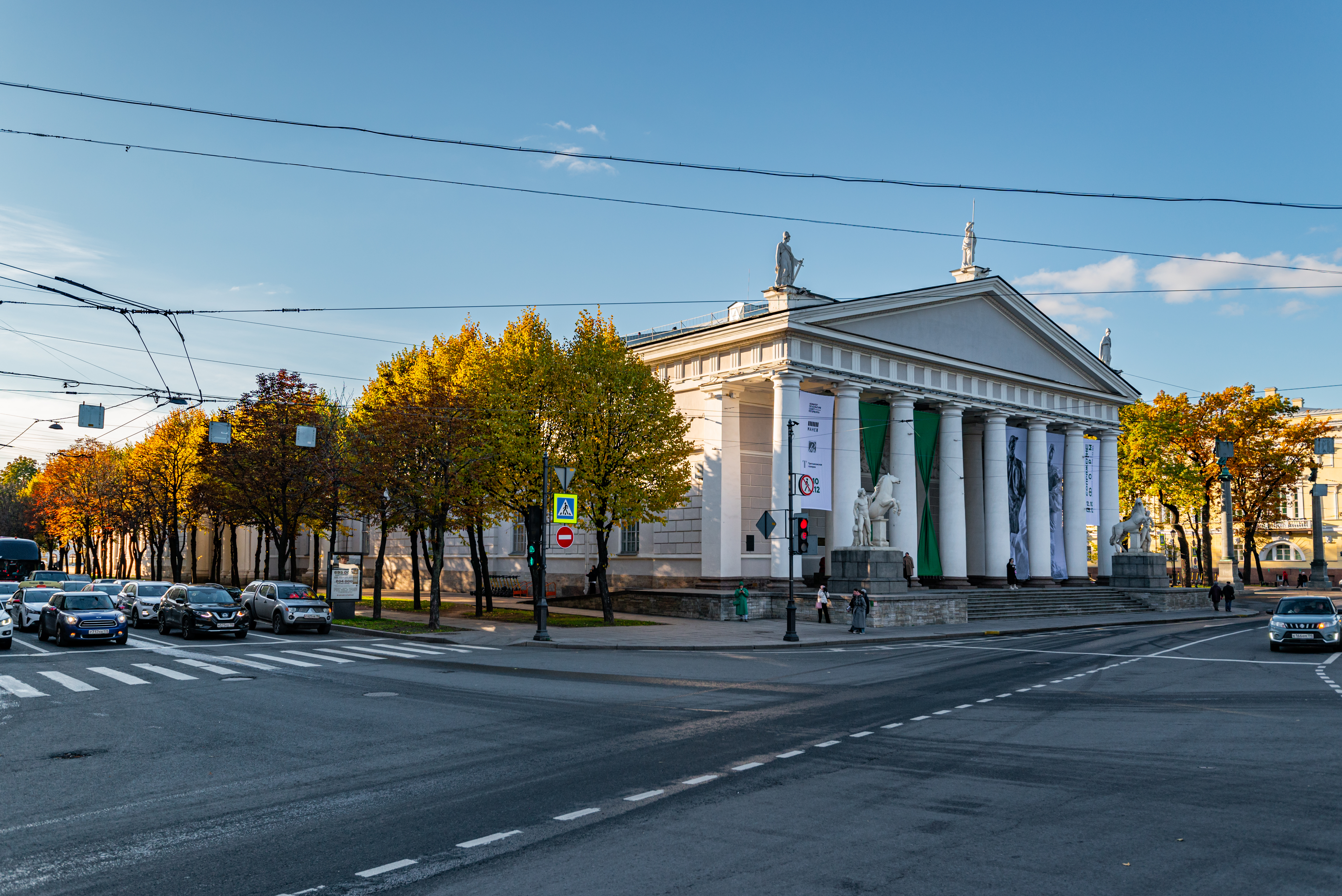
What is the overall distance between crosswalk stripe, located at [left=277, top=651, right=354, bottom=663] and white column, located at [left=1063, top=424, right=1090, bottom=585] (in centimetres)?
4207

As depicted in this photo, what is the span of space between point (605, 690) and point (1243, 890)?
1266 centimetres

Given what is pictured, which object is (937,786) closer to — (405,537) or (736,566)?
(736,566)

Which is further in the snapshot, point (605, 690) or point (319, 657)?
point (319, 657)

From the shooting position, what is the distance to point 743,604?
→ 37.5 m

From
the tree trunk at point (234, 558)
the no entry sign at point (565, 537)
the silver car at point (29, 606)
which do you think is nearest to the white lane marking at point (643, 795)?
the no entry sign at point (565, 537)

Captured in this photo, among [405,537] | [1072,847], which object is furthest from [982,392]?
[1072,847]

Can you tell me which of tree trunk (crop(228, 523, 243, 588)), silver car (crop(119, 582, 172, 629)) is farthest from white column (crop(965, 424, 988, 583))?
tree trunk (crop(228, 523, 243, 588))

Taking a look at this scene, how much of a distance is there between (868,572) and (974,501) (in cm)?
1896

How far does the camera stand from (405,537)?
2424 inches

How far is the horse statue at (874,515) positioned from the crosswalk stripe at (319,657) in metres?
21.1

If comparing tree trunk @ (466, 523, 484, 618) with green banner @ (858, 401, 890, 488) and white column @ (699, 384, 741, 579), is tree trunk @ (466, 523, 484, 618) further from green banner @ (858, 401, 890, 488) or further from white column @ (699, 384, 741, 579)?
green banner @ (858, 401, 890, 488)

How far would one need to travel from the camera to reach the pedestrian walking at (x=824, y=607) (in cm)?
3712

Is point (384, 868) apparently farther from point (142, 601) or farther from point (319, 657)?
point (142, 601)

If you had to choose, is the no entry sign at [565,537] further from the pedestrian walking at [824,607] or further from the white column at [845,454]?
the white column at [845,454]
